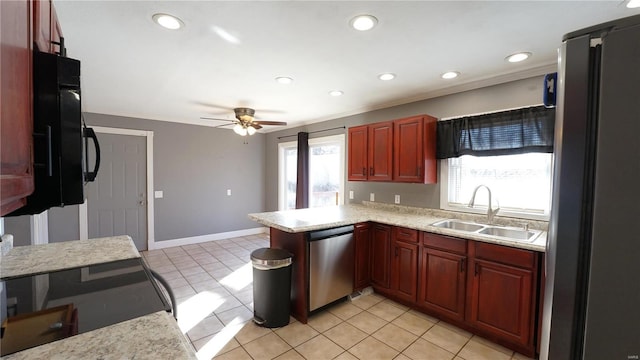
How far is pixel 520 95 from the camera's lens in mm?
2676

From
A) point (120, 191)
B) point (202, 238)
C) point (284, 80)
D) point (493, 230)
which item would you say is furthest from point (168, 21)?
point (202, 238)

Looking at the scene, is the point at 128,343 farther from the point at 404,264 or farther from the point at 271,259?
the point at 404,264

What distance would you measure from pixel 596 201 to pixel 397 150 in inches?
106

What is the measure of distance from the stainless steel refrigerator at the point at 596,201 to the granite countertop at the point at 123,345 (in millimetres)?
1013

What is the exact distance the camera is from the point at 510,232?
2645mm

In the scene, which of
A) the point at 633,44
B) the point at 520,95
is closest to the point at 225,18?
the point at 633,44

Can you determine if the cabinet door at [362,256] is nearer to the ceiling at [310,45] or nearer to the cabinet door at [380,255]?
the cabinet door at [380,255]

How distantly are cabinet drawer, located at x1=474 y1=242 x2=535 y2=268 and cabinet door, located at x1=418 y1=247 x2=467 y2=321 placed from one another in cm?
17

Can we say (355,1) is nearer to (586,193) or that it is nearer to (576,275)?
(586,193)

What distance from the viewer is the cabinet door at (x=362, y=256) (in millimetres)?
3080

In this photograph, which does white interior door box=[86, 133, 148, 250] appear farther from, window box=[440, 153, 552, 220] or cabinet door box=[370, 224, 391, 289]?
window box=[440, 153, 552, 220]

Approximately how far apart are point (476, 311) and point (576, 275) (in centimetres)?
204

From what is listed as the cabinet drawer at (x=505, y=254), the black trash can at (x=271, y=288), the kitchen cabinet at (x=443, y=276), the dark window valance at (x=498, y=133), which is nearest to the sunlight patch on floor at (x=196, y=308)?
the black trash can at (x=271, y=288)

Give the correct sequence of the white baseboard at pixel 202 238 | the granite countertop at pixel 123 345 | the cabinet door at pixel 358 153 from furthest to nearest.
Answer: the white baseboard at pixel 202 238, the cabinet door at pixel 358 153, the granite countertop at pixel 123 345
